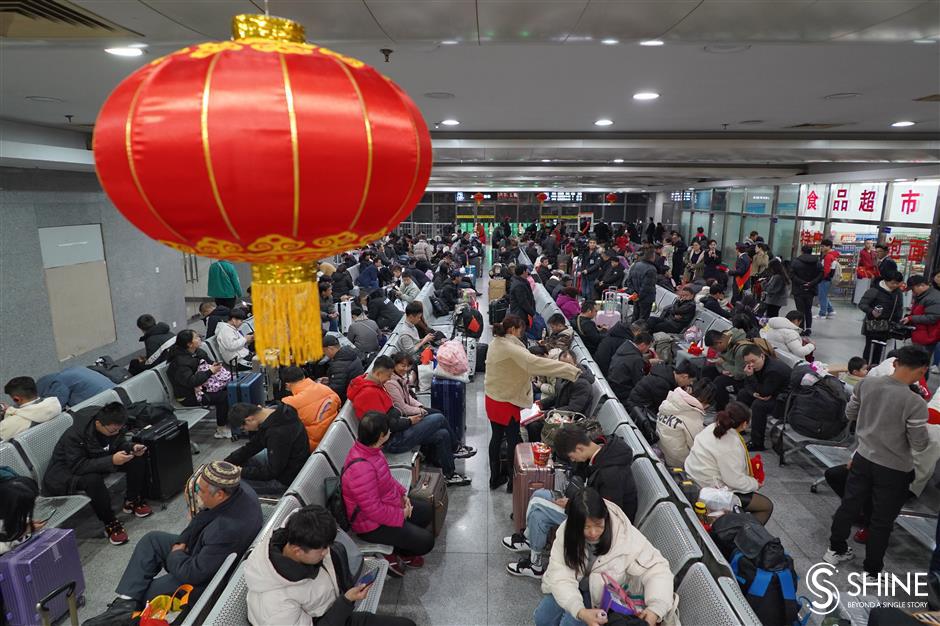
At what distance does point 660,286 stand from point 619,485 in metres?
9.00

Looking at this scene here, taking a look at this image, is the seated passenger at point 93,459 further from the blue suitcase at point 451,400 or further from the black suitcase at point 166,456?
the blue suitcase at point 451,400

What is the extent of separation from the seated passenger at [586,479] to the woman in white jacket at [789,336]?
14.3ft

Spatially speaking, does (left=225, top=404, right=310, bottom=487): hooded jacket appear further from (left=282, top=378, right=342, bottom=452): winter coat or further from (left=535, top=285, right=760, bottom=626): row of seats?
(left=535, top=285, right=760, bottom=626): row of seats

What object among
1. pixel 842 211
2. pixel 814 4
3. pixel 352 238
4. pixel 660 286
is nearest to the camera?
pixel 352 238

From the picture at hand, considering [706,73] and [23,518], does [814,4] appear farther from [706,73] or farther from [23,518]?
[23,518]

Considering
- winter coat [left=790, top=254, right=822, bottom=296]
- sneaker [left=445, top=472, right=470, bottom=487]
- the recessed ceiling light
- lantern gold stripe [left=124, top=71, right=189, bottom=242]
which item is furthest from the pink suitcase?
winter coat [left=790, top=254, right=822, bottom=296]

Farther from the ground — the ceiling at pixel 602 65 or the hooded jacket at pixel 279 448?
the ceiling at pixel 602 65

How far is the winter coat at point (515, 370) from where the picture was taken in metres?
5.06

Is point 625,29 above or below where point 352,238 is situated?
above

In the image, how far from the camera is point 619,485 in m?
3.69

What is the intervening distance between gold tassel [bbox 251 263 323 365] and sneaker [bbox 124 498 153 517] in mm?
4534

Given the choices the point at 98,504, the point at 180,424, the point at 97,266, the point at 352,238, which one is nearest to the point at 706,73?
the point at 352,238

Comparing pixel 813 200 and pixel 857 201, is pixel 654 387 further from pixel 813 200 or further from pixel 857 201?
pixel 813 200

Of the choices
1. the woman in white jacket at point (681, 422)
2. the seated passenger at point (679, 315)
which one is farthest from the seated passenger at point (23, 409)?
the seated passenger at point (679, 315)
